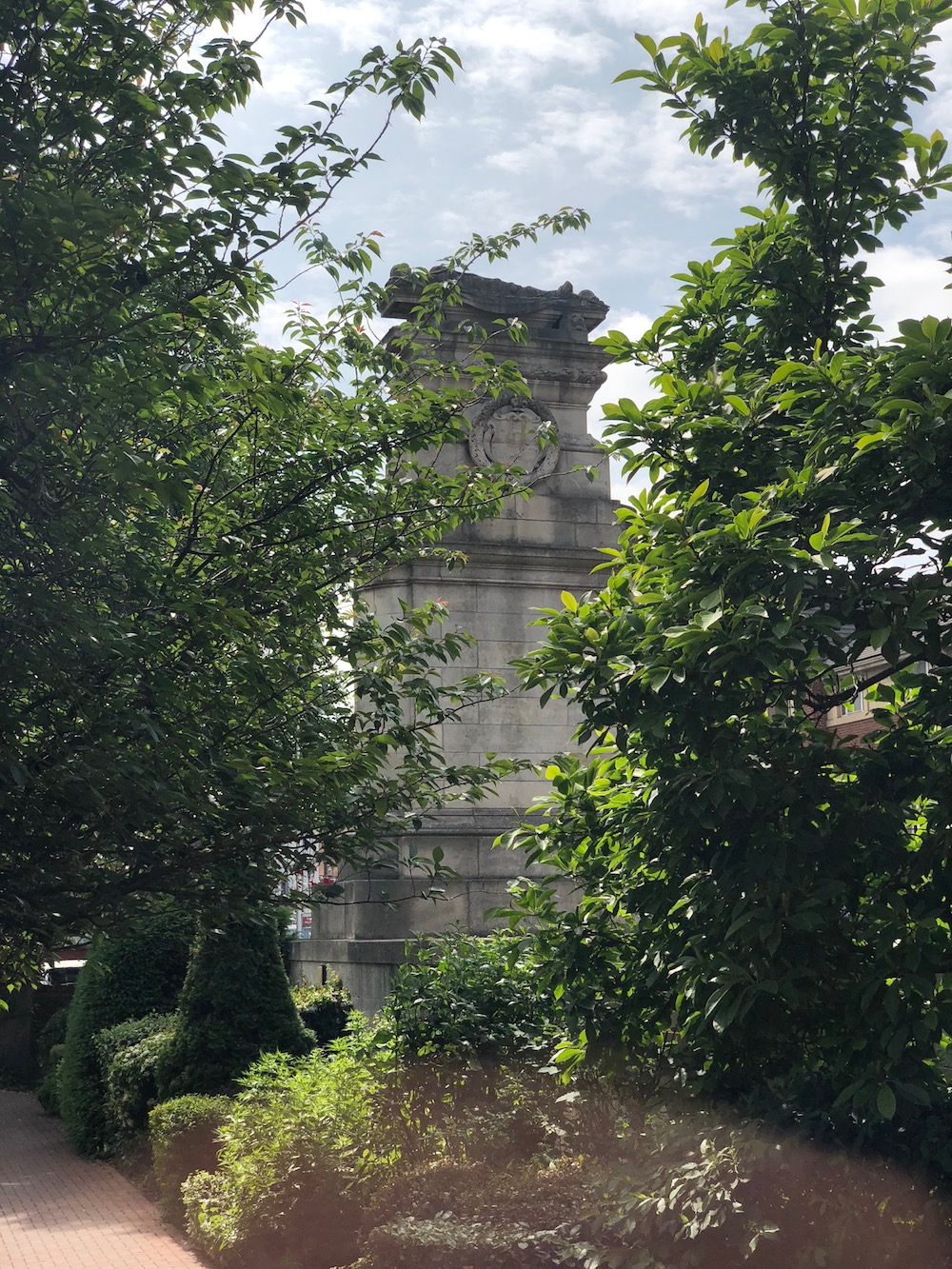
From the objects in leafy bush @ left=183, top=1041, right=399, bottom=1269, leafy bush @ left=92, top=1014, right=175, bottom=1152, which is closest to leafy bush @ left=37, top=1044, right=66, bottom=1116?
leafy bush @ left=92, top=1014, right=175, bottom=1152

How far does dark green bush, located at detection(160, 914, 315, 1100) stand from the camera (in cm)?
1237

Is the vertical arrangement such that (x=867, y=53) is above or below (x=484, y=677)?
above

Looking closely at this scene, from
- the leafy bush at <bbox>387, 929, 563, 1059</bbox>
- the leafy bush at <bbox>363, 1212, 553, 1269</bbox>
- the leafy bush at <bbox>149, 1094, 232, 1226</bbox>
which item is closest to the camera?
the leafy bush at <bbox>363, 1212, 553, 1269</bbox>

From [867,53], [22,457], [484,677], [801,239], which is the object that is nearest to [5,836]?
[22,457]

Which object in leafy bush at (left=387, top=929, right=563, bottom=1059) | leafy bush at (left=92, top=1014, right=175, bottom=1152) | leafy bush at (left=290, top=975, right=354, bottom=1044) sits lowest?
leafy bush at (left=92, top=1014, right=175, bottom=1152)

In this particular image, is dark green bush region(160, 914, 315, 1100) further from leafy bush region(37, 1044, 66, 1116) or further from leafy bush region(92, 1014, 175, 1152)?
leafy bush region(37, 1044, 66, 1116)

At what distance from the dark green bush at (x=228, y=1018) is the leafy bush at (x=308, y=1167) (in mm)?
3467

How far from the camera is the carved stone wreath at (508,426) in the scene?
14.9m

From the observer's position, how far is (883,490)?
4727 millimetres

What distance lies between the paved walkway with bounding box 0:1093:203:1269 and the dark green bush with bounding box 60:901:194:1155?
1.49 feet

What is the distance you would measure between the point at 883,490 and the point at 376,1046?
5.24m

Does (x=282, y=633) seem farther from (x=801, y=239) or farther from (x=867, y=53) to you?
(x=867, y=53)

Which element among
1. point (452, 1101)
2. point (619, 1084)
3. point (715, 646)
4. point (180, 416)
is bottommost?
point (452, 1101)

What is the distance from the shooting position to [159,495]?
189 inches
